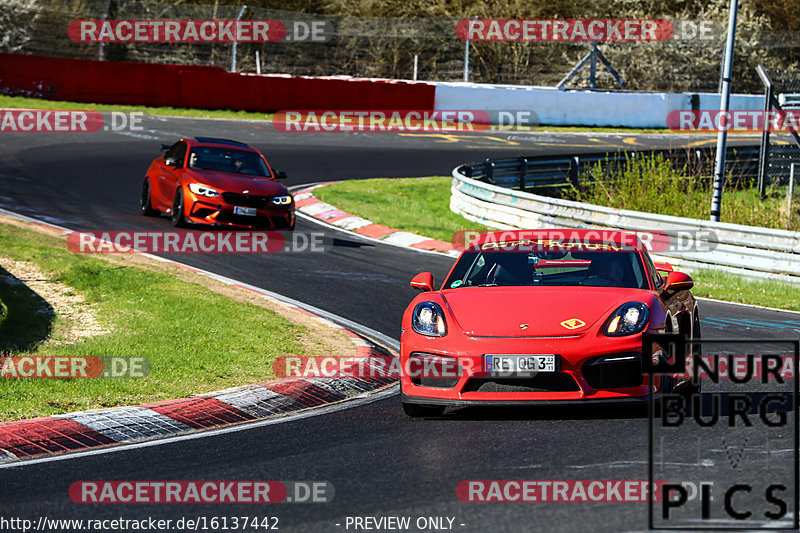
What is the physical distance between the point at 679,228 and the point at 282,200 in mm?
6040

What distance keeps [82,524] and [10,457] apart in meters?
1.58

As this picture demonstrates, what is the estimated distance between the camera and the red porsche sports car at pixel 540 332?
294 inches

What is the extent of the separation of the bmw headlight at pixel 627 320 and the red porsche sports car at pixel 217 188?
1067 centimetres

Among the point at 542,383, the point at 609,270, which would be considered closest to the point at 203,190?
the point at 609,270

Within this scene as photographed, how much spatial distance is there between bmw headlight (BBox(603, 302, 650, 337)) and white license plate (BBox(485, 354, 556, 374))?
46 cm

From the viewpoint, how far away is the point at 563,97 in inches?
1484

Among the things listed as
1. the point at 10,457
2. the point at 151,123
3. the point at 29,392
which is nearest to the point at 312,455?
the point at 10,457

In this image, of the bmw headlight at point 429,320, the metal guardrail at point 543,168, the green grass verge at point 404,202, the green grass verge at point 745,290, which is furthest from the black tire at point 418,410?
→ the metal guardrail at point 543,168

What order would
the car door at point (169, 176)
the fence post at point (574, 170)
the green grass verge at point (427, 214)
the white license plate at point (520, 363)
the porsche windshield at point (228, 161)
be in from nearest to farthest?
the white license plate at point (520, 363) → the green grass verge at point (427, 214) → the car door at point (169, 176) → the porsche windshield at point (228, 161) → the fence post at point (574, 170)

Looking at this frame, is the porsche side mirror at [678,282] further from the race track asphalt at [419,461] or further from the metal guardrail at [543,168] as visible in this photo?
the metal guardrail at [543,168]

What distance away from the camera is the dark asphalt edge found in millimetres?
7234

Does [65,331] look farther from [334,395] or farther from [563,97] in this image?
[563,97]

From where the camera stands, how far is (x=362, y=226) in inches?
814

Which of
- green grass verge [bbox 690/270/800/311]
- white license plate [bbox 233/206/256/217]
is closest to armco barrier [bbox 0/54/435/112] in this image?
white license plate [bbox 233/206/256/217]
